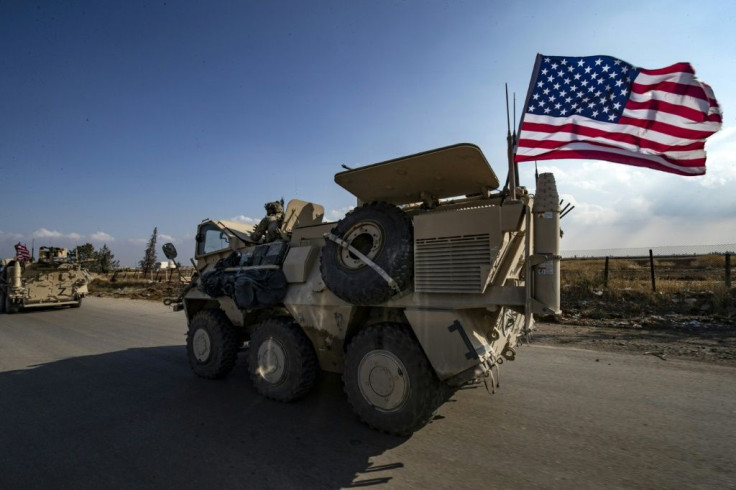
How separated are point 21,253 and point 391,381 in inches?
798

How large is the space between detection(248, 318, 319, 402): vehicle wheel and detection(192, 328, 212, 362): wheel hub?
1193mm

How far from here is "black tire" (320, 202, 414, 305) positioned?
3.85 m

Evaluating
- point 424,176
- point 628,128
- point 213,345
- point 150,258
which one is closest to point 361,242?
point 424,176

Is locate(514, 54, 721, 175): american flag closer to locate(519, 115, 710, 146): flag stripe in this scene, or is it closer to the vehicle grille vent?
locate(519, 115, 710, 146): flag stripe

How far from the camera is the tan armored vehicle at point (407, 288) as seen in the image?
349cm

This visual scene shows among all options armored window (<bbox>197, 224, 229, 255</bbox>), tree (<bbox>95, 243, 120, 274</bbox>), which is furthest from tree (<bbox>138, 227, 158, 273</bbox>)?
armored window (<bbox>197, 224, 229, 255</bbox>)

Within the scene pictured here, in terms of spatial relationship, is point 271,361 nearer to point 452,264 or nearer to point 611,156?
point 452,264

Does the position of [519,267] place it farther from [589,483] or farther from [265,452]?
[265,452]

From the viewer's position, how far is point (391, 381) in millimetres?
3705

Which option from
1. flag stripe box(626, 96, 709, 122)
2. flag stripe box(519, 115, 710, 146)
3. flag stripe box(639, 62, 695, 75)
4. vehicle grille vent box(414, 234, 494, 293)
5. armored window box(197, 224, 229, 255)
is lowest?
vehicle grille vent box(414, 234, 494, 293)

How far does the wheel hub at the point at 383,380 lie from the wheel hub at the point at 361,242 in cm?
95

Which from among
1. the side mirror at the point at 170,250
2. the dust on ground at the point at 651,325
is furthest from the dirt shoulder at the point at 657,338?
the side mirror at the point at 170,250

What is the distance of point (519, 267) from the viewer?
4.01 metres

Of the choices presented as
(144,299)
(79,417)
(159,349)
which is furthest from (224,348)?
(144,299)
